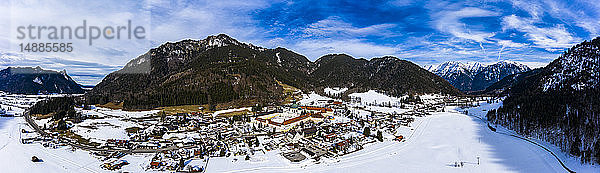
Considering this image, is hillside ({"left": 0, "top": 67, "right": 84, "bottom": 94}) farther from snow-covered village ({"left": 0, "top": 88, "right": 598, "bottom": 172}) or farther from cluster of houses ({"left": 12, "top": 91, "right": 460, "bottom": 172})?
cluster of houses ({"left": 12, "top": 91, "right": 460, "bottom": 172})

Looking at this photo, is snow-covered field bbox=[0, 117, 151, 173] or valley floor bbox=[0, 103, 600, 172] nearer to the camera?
snow-covered field bbox=[0, 117, 151, 173]

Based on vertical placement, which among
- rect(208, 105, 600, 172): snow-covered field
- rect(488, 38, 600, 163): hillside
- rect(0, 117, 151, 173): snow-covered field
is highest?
rect(488, 38, 600, 163): hillside

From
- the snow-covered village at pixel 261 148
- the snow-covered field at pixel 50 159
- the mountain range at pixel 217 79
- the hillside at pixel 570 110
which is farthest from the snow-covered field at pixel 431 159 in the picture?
the mountain range at pixel 217 79

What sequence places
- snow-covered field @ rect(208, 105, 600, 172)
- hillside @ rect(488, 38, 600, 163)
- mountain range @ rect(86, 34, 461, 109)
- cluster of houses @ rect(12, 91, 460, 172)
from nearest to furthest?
snow-covered field @ rect(208, 105, 600, 172) < cluster of houses @ rect(12, 91, 460, 172) < hillside @ rect(488, 38, 600, 163) < mountain range @ rect(86, 34, 461, 109)

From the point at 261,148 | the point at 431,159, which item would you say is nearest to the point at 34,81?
the point at 261,148

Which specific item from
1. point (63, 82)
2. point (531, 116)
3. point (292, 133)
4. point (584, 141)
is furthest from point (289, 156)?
point (63, 82)

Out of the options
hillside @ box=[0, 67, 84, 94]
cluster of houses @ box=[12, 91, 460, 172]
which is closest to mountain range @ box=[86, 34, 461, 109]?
cluster of houses @ box=[12, 91, 460, 172]

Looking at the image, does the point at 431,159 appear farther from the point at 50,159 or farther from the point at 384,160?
the point at 50,159
